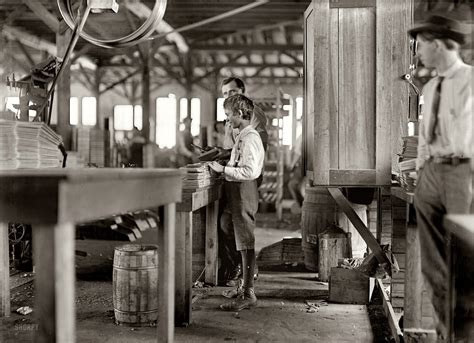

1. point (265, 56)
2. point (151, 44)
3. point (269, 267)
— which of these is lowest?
point (269, 267)

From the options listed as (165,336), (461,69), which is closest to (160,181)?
(165,336)

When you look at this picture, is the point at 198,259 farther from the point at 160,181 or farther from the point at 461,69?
the point at 461,69

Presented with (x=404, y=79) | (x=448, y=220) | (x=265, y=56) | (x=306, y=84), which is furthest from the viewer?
(x=265, y=56)

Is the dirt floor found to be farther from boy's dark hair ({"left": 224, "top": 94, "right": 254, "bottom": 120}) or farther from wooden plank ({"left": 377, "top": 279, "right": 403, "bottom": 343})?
boy's dark hair ({"left": 224, "top": 94, "right": 254, "bottom": 120})

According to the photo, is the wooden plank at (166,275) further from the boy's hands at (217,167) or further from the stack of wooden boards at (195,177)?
the boy's hands at (217,167)

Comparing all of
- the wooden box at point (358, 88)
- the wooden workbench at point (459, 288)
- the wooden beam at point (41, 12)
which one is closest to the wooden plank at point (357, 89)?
the wooden box at point (358, 88)

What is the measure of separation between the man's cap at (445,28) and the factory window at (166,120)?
71.6ft

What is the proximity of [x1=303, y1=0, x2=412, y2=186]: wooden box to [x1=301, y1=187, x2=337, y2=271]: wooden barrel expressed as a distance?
1.68 meters

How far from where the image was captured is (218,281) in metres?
6.49

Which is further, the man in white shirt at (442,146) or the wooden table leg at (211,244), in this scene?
the wooden table leg at (211,244)

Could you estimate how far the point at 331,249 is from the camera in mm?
6531

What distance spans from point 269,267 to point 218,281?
1218 millimetres

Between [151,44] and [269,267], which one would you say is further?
[151,44]

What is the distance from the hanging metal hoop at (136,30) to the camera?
204 inches
